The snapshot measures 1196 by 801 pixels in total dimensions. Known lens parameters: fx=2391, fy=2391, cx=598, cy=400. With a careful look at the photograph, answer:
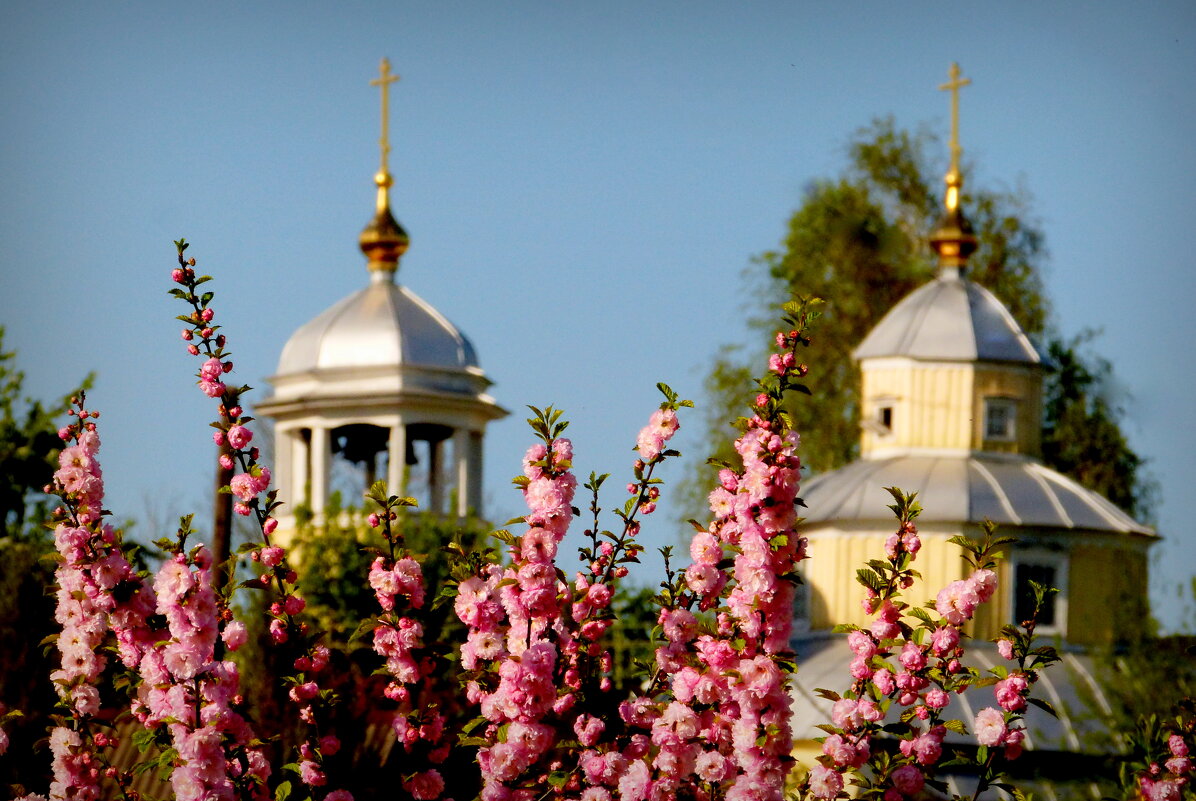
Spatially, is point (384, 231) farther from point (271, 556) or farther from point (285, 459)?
point (271, 556)

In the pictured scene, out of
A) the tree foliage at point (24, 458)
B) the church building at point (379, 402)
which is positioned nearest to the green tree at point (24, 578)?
the tree foliage at point (24, 458)

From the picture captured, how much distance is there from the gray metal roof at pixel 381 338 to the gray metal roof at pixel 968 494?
5699 millimetres

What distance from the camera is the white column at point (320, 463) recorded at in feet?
115

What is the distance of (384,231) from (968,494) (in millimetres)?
10301

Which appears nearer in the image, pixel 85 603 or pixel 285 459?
pixel 85 603

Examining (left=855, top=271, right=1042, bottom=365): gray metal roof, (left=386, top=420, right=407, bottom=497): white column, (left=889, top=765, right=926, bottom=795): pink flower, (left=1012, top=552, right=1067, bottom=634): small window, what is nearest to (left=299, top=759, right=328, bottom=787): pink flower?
(left=889, top=765, right=926, bottom=795): pink flower

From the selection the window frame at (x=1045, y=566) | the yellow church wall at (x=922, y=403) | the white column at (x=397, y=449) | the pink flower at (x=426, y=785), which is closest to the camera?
the pink flower at (x=426, y=785)

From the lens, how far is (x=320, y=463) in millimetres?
35156

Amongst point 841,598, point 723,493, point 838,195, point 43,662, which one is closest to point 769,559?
point 723,493

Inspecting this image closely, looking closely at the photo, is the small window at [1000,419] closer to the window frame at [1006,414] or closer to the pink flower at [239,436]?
the window frame at [1006,414]

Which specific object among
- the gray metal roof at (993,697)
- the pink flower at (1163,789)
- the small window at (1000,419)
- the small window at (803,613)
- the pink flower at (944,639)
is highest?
the small window at (1000,419)

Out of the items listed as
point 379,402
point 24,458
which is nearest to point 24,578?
point 24,458

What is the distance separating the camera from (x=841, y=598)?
34.2 meters

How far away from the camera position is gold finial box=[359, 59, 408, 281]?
3700 cm
